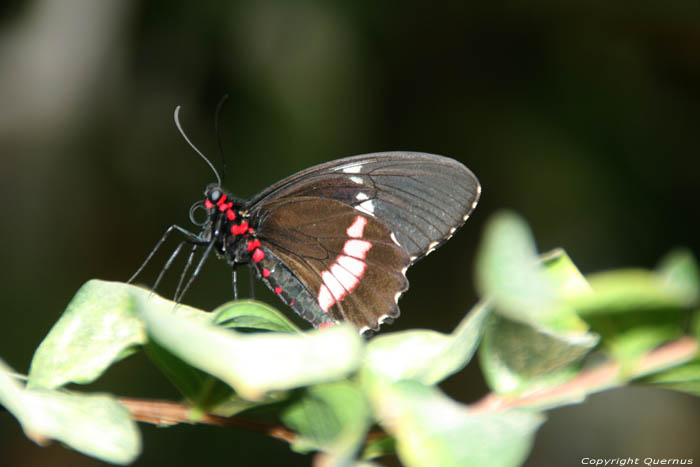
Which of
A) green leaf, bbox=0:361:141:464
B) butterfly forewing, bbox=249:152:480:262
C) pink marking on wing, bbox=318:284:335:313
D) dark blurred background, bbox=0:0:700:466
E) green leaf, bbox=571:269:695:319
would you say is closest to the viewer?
green leaf, bbox=571:269:695:319

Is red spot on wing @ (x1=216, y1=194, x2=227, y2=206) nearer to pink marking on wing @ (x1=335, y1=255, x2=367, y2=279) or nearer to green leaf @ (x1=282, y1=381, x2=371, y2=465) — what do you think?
pink marking on wing @ (x1=335, y1=255, x2=367, y2=279)

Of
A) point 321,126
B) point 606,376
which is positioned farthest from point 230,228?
point 321,126

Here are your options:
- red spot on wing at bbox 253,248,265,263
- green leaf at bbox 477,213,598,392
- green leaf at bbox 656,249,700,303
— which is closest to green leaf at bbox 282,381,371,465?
green leaf at bbox 477,213,598,392

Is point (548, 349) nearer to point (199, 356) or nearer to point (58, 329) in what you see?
point (199, 356)

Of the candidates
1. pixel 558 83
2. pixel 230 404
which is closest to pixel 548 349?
pixel 230 404

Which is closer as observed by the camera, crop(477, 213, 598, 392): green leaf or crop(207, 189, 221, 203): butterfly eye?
crop(477, 213, 598, 392): green leaf

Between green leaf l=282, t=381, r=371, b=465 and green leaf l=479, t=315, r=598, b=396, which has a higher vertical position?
green leaf l=479, t=315, r=598, b=396
